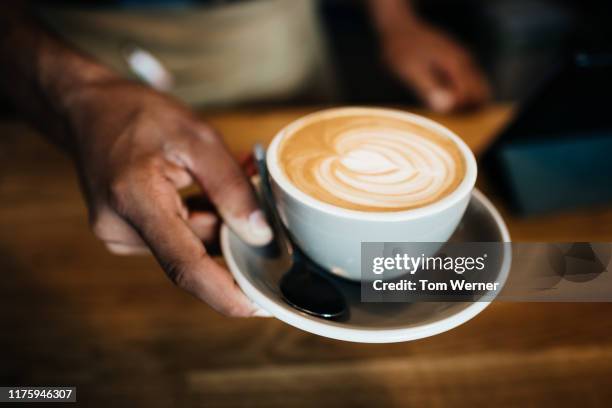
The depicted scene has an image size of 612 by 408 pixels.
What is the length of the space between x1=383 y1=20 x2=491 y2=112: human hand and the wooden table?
639 mm

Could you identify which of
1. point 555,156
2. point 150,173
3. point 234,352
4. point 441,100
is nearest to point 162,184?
point 150,173

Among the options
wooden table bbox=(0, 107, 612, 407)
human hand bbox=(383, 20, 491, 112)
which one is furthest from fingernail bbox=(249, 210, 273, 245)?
human hand bbox=(383, 20, 491, 112)

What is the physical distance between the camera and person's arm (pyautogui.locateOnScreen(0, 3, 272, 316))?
613mm

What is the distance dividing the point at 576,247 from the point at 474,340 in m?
0.19

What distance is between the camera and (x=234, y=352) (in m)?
0.69

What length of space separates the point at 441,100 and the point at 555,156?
1.23 feet

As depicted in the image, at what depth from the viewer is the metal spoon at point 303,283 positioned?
23.0 inches

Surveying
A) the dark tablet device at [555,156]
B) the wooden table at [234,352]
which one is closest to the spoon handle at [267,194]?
the wooden table at [234,352]

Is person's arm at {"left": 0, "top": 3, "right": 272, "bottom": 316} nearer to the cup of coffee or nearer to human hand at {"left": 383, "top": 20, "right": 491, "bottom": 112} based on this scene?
the cup of coffee

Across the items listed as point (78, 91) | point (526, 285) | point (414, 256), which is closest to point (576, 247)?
point (526, 285)

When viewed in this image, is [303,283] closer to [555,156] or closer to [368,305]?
[368,305]

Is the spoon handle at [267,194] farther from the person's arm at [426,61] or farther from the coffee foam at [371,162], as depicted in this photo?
the person's arm at [426,61]

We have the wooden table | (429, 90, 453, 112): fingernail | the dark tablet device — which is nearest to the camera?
the wooden table

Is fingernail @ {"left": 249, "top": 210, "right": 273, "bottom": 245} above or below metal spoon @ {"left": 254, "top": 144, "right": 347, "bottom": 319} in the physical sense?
above
